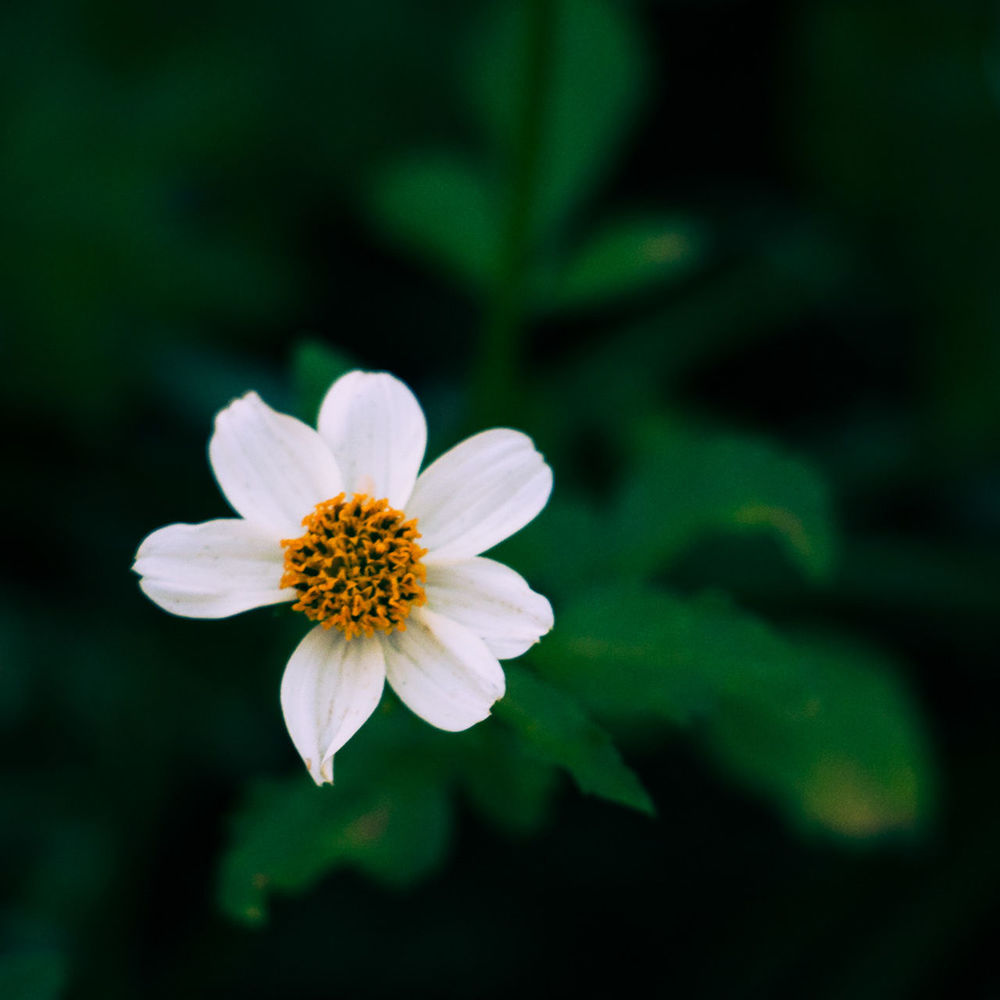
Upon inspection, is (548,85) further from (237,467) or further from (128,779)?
(128,779)

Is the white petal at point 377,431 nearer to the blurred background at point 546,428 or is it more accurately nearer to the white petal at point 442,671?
the white petal at point 442,671

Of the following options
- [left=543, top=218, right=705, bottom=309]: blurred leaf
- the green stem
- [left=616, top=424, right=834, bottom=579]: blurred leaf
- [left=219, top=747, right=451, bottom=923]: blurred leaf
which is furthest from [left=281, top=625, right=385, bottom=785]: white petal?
[left=543, top=218, right=705, bottom=309]: blurred leaf

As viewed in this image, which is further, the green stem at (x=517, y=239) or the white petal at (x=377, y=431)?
the green stem at (x=517, y=239)

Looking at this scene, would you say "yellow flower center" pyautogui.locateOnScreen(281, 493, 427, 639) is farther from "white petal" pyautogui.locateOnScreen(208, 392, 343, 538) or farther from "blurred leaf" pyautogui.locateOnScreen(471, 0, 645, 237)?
"blurred leaf" pyautogui.locateOnScreen(471, 0, 645, 237)

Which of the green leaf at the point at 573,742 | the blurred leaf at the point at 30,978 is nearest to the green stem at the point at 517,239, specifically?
the green leaf at the point at 573,742

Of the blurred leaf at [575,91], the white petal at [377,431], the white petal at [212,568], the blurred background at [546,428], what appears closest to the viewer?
the white petal at [212,568]

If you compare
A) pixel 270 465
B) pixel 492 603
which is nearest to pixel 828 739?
pixel 492 603

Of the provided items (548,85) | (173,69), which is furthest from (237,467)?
(173,69)

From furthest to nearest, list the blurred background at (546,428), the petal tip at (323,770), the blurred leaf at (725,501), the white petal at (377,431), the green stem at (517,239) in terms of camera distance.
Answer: the blurred background at (546,428), the green stem at (517,239), the blurred leaf at (725,501), the white petal at (377,431), the petal tip at (323,770)
